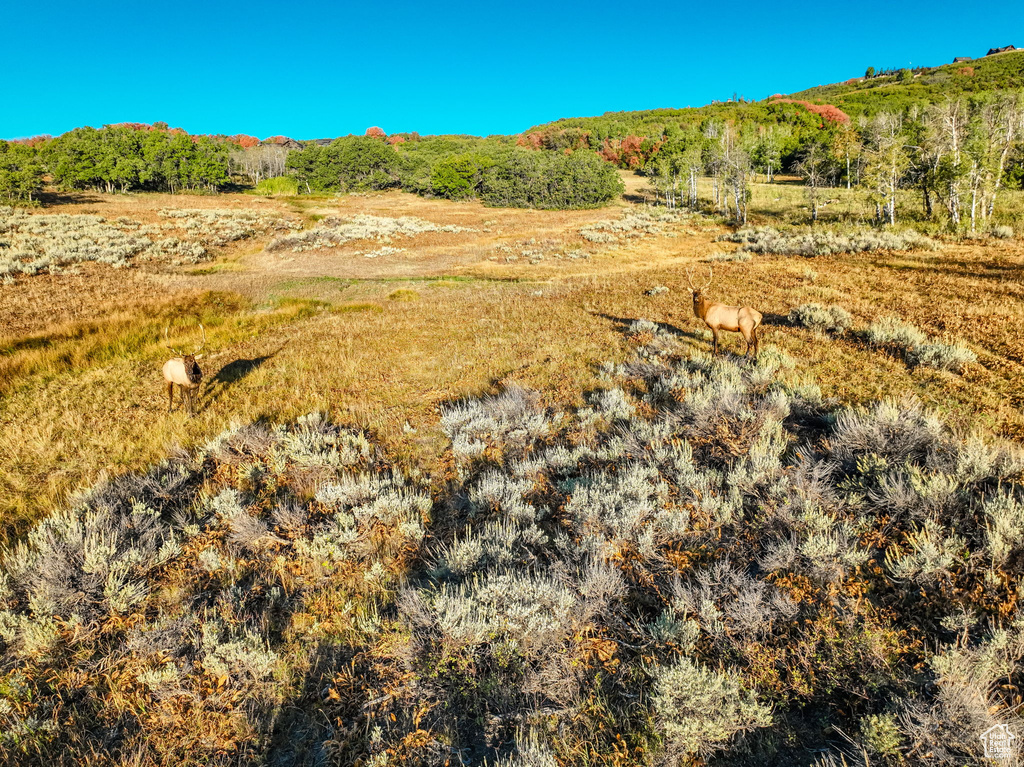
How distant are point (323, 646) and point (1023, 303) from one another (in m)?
16.7

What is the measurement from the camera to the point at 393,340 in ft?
41.8

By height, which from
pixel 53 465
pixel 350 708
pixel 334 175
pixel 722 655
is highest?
pixel 334 175

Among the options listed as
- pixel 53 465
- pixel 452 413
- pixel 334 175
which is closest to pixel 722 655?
pixel 452 413

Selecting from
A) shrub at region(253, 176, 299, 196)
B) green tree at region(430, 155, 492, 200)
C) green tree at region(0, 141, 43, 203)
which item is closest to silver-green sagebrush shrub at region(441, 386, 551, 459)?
green tree at region(0, 141, 43, 203)

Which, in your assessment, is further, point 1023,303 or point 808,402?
point 1023,303

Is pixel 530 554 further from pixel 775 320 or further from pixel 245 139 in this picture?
pixel 245 139

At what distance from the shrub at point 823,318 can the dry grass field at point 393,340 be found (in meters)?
0.48

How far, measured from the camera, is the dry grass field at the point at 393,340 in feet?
22.9

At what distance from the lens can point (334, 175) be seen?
83750 millimetres

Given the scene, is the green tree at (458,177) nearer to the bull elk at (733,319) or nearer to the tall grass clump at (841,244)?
the tall grass clump at (841,244)

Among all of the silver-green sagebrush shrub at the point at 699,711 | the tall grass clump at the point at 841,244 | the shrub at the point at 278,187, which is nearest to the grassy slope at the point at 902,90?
the tall grass clump at the point at 841,244

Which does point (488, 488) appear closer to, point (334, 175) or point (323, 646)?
point (323, 646)

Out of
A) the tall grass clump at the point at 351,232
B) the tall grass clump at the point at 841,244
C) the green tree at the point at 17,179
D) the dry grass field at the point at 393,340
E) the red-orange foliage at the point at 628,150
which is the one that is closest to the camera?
the dry grass field at the point at 393,340

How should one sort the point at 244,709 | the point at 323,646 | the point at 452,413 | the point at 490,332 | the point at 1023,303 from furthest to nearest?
the point at 490,332 → the point at 1023,303 → the point at 452,413 → the point at 323,646 → the point at 244,709
